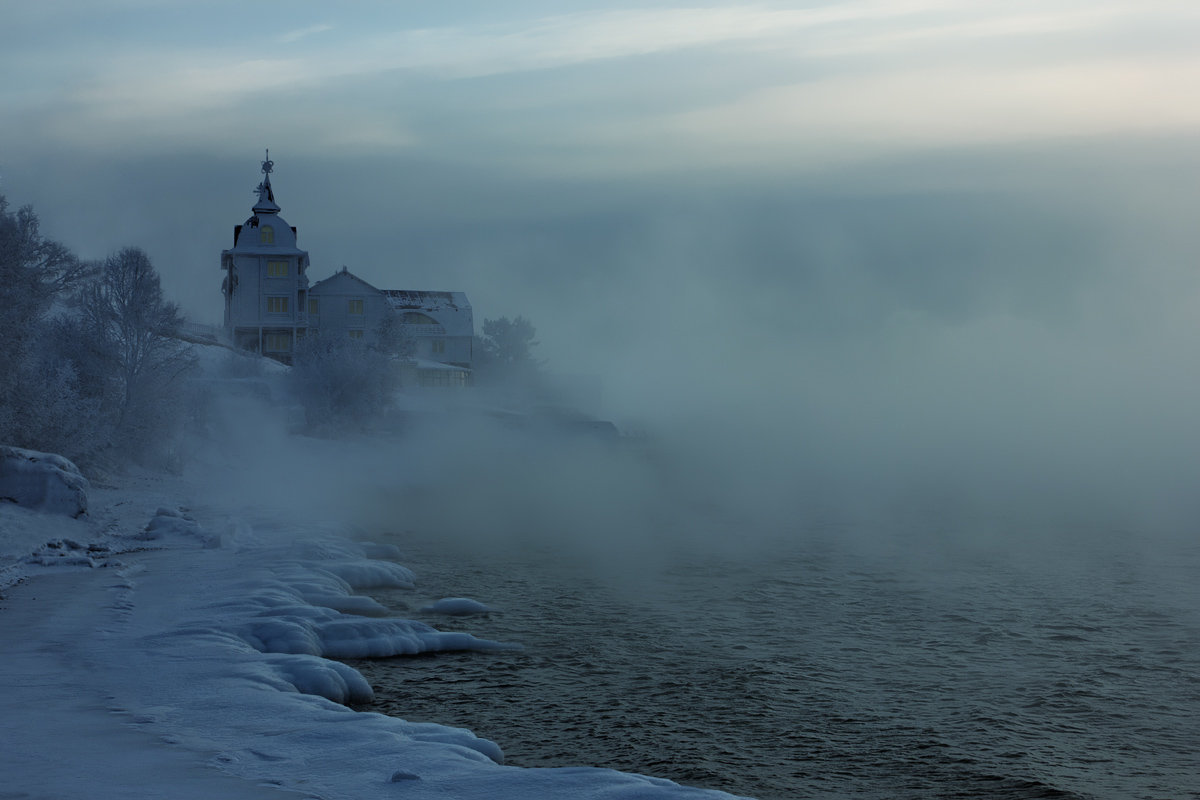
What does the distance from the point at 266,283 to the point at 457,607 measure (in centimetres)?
6026

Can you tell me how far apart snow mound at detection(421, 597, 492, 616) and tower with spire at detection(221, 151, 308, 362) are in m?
59.2

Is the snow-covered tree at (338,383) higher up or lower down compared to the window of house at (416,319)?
lower down

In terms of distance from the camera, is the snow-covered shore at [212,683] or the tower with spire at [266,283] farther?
the tower with spire at [266,283]

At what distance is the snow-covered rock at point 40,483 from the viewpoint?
2388 centimetres

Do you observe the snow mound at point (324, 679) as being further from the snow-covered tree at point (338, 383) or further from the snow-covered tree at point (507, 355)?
the snow-covered tree at point (507, 355)

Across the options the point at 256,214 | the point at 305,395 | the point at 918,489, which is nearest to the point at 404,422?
the point at 305,395

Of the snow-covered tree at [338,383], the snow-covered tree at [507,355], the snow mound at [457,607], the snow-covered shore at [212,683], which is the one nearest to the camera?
the snow-covered shore at [212,683]

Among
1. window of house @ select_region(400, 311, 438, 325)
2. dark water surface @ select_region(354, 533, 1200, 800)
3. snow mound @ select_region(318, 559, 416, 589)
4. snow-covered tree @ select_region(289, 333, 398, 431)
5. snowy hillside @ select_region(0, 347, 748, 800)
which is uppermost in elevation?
window of house @ select_region(400, 311, 438, 325)

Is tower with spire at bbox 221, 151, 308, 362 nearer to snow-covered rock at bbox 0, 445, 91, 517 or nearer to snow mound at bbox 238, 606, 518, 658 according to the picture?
snow-covered rock at bbox 0, 445, 91, 517

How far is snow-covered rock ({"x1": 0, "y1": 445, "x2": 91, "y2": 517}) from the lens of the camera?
78.3ft

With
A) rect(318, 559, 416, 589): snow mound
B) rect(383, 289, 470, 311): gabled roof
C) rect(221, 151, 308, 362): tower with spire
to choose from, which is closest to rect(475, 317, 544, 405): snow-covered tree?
rect(383, 289, 470, 311): gabled roof

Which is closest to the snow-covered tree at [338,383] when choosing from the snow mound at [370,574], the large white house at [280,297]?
the large white house at [280,297]

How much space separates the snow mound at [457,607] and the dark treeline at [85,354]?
13.9 meters

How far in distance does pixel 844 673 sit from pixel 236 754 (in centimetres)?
926
